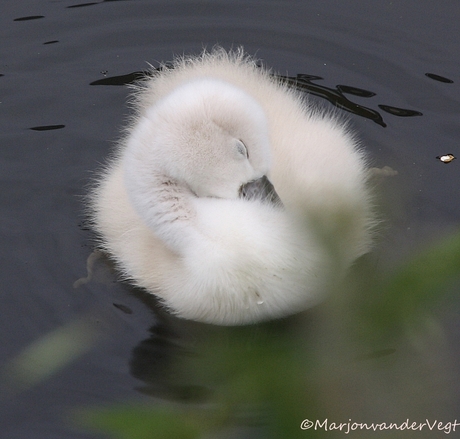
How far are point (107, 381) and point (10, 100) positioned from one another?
8.23 ft

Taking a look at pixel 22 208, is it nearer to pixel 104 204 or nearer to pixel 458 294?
pixel 104 204

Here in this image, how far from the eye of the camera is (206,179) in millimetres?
3320

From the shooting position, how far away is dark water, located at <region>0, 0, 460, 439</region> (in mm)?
3270

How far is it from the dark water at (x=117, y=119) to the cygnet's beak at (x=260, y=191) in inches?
20.5

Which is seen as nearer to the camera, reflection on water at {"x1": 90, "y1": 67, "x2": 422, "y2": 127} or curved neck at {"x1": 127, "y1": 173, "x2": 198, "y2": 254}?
curved neck at {"x1": 127, "y1": 173, "x2": 198, "y2": 254}

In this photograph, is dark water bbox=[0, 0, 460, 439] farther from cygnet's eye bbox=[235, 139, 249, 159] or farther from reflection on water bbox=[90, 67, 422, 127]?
cygnet's eye bbox=[235, 139, 249, 159]

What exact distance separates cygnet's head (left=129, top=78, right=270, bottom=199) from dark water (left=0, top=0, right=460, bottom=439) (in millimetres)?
665

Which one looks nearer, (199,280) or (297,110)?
(199,280)

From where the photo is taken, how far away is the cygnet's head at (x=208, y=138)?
3223 millimetres

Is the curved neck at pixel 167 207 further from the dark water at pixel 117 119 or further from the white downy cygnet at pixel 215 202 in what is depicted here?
the dark water at pixel 117 119

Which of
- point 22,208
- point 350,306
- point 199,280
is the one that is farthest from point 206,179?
point 350,306

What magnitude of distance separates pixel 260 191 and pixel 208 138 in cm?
33

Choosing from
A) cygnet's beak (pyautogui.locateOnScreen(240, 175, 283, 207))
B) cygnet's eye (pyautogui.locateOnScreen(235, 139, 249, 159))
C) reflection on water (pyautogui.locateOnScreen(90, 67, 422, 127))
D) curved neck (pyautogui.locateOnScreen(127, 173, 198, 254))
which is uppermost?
cygnet's eye (pyautogui.locateOnScreen(235, 139, 249, 159))

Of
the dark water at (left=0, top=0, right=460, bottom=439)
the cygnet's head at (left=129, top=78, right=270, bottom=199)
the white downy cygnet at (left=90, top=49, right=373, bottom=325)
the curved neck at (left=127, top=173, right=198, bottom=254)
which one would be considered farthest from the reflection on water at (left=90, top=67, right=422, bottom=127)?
the curved neck at (left=127, top=173, right=198, bottom=254)
